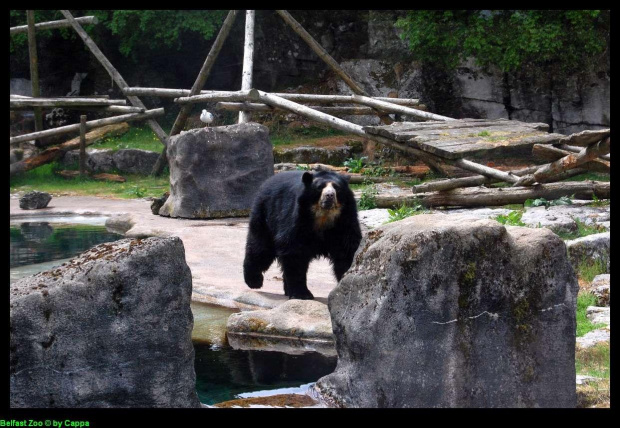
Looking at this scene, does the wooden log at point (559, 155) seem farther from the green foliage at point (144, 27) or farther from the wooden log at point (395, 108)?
the green foliage at point (144, 27)

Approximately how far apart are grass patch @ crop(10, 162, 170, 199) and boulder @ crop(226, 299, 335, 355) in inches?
338

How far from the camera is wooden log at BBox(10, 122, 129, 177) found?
15.9 meters

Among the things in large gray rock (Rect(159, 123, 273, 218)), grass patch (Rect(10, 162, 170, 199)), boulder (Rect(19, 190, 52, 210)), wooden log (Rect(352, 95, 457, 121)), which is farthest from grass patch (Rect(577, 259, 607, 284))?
boulder (Rect(19, 190, 52, 210))

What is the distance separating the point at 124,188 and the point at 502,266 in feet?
39.7

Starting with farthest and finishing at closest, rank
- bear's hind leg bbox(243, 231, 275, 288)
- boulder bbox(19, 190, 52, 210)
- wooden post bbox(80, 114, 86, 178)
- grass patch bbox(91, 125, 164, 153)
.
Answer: grass patch bbox(91, 125, 164, 153)
wooden post bbox(80, 114, 86, 178)
boulder bbox(19, 190, 52, 210)
bear's hind leg bbox(243, 231, 275, 288)

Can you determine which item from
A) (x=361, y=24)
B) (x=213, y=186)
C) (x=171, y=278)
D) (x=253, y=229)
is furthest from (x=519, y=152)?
(x=171, y=278)

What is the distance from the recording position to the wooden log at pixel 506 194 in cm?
951

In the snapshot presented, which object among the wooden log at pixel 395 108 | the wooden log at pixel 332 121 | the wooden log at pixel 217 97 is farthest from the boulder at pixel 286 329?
the wooden log at pixel 217 97

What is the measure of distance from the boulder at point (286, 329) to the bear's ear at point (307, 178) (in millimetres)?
962

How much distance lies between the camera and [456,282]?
342 cm

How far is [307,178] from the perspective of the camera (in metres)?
6.02

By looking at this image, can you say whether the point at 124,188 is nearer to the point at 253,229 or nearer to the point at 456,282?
the point at 253,229

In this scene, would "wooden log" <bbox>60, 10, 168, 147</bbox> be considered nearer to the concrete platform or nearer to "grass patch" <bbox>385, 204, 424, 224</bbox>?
the concrete platform
